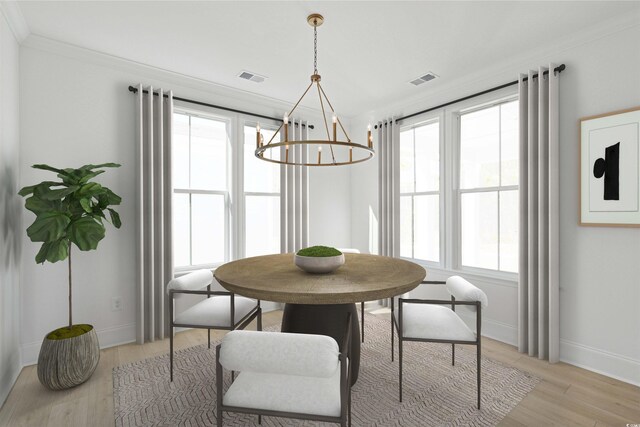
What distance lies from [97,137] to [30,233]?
1.19 metres

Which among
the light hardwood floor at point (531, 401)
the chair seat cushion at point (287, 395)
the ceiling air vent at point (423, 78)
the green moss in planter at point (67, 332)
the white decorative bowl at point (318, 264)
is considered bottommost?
the light hardwood floor at point (531, 401)

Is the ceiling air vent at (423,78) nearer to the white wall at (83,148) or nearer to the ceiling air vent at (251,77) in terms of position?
the ceiling air vent at (251,77)

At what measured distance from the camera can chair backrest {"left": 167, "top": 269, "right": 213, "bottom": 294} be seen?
2275 millimetres

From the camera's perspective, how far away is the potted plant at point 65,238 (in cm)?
220

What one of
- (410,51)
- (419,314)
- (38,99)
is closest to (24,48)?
(38,99)

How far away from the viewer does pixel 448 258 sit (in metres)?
3.62

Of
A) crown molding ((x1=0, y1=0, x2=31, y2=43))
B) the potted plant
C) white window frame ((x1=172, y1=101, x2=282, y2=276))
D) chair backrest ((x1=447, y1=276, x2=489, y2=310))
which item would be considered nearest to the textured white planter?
→ the potted plant

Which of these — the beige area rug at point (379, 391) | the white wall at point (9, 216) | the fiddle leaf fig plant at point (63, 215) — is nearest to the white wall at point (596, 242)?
the beige area rug at point (379, 391)

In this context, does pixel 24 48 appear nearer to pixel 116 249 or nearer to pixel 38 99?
pixel 38 99

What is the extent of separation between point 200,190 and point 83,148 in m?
1.15

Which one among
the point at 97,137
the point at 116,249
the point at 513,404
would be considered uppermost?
the point at 97,137

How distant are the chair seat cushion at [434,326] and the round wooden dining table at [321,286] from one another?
0.34m

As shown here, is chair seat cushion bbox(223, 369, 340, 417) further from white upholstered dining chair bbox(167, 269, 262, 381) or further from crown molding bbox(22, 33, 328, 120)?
crown molding bbox(22, 33, 328, 120)

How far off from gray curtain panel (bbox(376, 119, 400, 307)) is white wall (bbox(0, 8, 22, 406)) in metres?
3.64
